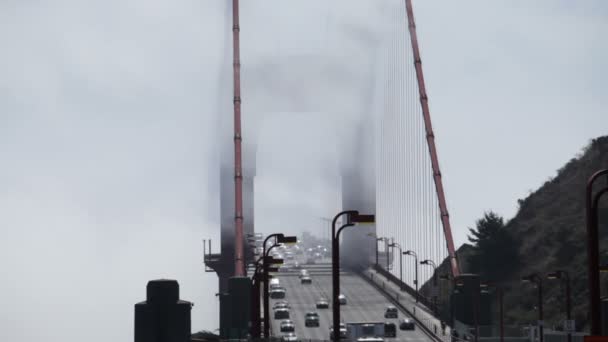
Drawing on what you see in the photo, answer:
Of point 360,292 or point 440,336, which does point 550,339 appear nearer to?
point 440,336

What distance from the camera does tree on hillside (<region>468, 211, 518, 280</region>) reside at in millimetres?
137750

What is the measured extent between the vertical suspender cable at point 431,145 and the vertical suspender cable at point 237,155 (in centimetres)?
1942

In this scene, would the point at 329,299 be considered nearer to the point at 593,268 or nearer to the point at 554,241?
the point at 554,241

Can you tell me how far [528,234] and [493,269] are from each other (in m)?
12.1

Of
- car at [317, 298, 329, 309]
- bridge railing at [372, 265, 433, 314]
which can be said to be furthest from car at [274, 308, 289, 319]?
Answer: bridge railing at [372, 265, 433, 314]

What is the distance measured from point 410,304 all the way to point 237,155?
26.2 meters

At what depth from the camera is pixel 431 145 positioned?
402 feet


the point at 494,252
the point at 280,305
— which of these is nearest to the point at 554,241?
the point at 494,252

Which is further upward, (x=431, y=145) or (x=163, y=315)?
(x=431, y=145)

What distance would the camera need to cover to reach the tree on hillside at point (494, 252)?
137750mm

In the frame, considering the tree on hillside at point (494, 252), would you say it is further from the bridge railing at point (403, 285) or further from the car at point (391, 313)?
the car at point (391, 313)

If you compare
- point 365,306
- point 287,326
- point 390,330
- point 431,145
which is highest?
point 431,145

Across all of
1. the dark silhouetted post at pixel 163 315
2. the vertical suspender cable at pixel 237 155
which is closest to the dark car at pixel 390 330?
the vertical suspender cable at pixel 237 155

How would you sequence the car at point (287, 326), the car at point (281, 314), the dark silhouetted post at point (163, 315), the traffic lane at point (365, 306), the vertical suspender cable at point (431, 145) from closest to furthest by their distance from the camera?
the dark silhouetted post at point (163, 315), the traffic lane at point (365, 306), the car at point (287, 326), the vertical suspender cable at point (431, 145), the car at point (281, 314)
